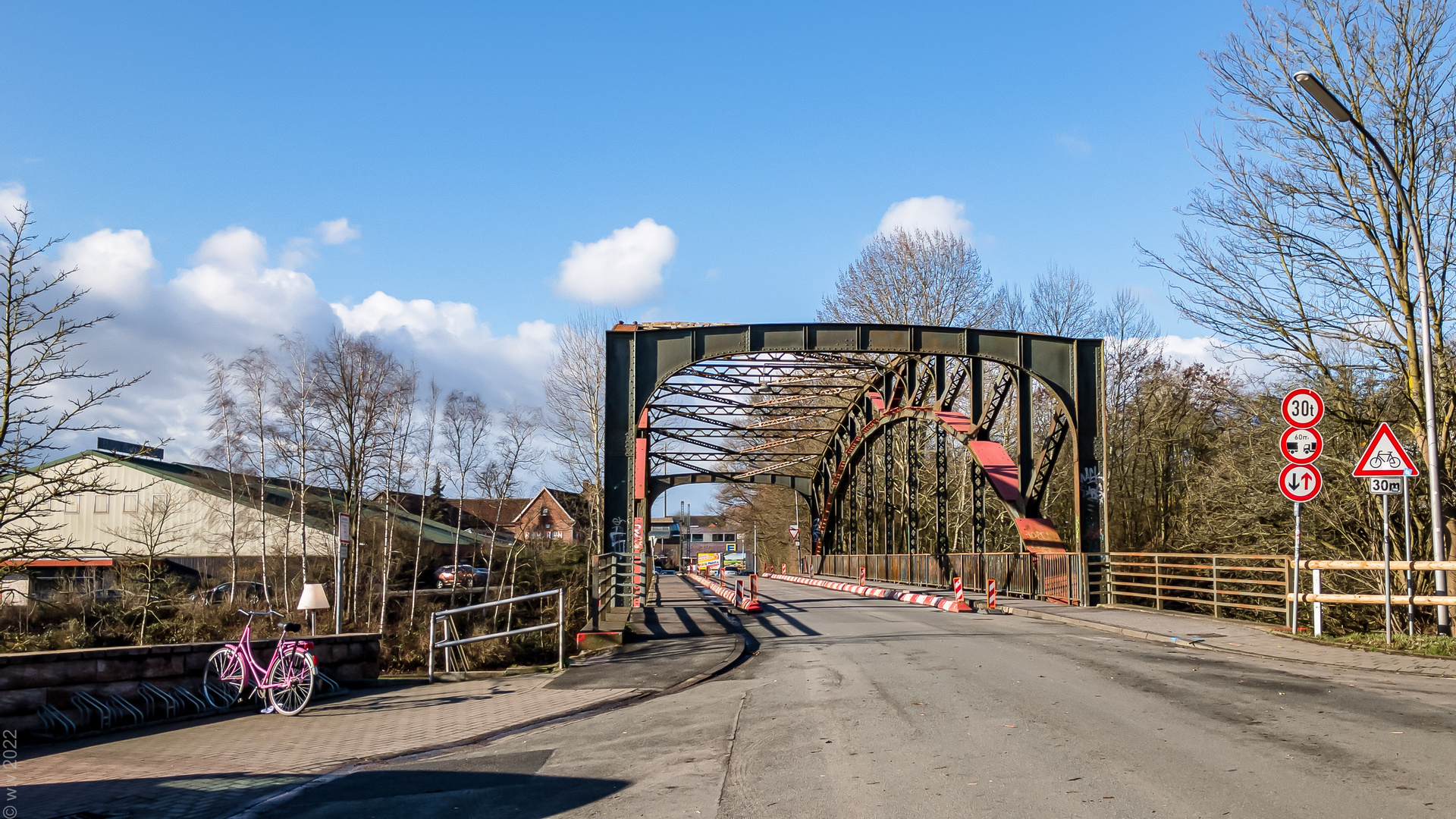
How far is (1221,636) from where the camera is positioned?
13508 millimetres

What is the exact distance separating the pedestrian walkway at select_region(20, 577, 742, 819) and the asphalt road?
1.68 ft

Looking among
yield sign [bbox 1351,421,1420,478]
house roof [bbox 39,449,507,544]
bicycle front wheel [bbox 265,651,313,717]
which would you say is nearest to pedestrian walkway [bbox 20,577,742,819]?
bicycle front wheel [bbox 265,651,313,717]

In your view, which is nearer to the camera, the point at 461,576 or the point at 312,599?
the point at 312,599

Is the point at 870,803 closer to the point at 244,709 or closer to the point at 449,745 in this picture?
the point at 449,745

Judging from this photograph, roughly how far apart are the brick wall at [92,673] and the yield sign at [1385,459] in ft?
42.4

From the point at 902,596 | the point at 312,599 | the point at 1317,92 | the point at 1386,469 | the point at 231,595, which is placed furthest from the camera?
the point at 231,595

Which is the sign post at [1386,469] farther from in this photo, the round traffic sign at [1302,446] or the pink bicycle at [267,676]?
the pink bicycle at [267,676]

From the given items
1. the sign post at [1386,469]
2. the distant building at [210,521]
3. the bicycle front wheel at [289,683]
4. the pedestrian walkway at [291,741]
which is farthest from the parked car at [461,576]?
the sign post at [1386,469]

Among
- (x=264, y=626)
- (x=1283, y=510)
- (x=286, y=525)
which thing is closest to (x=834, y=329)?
(x=1283, y=510)

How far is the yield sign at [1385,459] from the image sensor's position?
38.9 feet

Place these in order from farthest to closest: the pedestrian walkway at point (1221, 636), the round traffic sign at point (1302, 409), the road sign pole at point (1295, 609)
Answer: the road sign pole at point (1295, 609)
the round traffic sign at point (1302, 409)
the pedestrian walkway at point (1221, 636)

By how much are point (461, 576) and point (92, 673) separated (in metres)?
38.8

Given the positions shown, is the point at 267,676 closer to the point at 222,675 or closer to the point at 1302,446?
the point at 222,675

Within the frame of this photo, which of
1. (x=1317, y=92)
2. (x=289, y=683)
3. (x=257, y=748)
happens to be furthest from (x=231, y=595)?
(x=1317, y=92)
